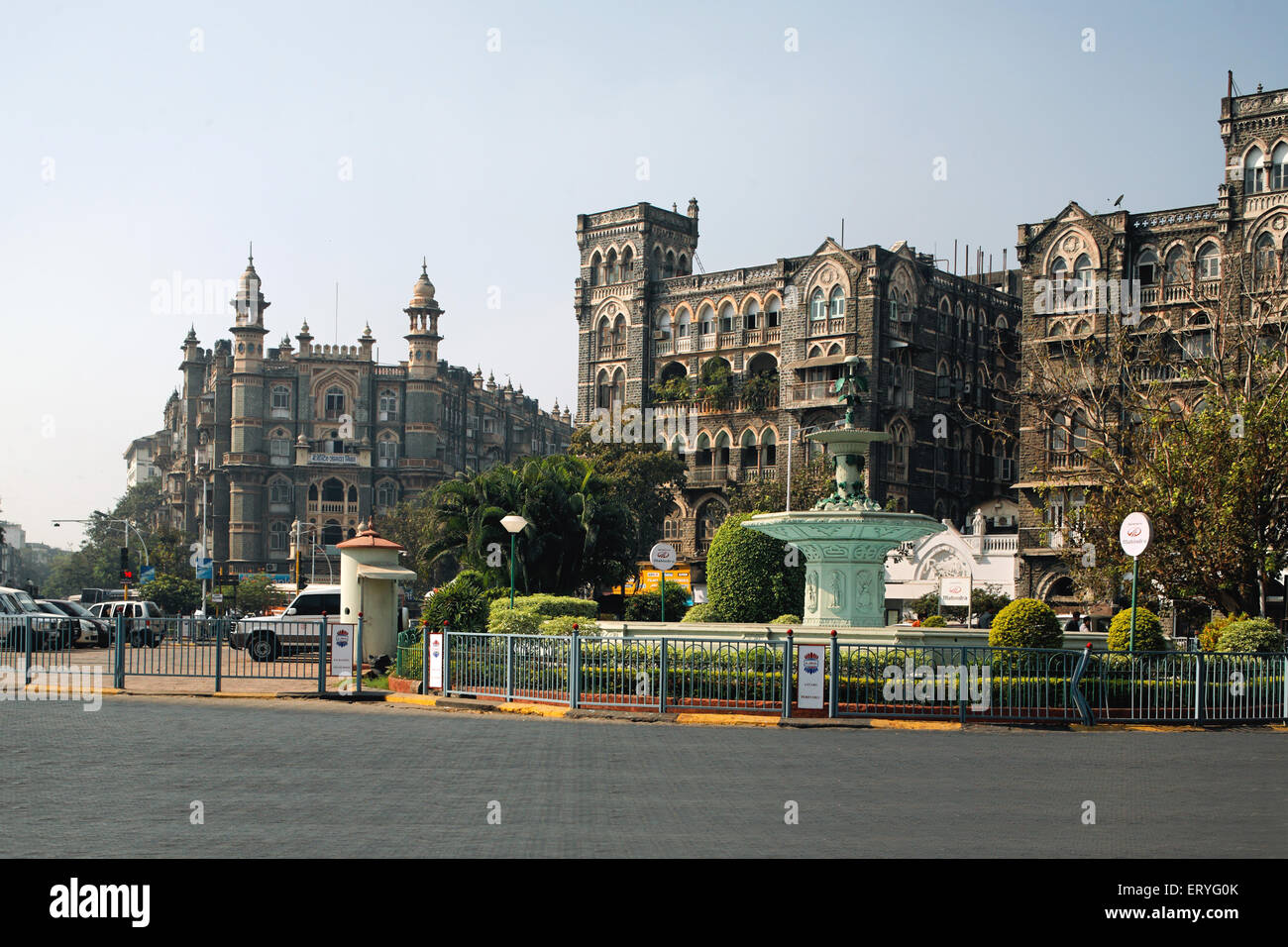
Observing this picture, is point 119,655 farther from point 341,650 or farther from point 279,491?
point 279,491

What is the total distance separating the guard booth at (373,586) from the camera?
28.6 metres

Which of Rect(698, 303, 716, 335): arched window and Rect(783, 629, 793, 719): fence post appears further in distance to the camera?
Rect(698, 303, 716, 335): arched window

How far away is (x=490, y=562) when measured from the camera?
1527 inches

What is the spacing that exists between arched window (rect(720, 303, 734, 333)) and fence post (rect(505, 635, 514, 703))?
161 ft

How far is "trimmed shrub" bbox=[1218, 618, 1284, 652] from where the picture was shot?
23.9 metres

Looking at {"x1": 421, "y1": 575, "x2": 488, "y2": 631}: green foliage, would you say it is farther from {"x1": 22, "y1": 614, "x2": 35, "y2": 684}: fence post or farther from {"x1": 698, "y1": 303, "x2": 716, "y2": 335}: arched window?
{"x1": 698, "y1": 303, "x2": 716, "y2": 335}: arched window

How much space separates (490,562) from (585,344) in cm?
3574

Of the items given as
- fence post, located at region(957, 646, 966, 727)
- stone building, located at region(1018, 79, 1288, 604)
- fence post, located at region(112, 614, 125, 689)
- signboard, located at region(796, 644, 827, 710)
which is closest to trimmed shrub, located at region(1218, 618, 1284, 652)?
fence post, located at region(957, 646, 966, 727)

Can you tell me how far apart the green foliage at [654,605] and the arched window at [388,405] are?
5808 cm

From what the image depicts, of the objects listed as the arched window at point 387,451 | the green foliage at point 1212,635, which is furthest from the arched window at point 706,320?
the green foliage at point 1212,635

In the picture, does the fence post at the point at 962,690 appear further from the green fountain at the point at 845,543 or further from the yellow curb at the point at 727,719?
the green fountain at the point at 845,543

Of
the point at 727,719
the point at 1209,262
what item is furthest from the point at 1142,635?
the point at 1209,262
